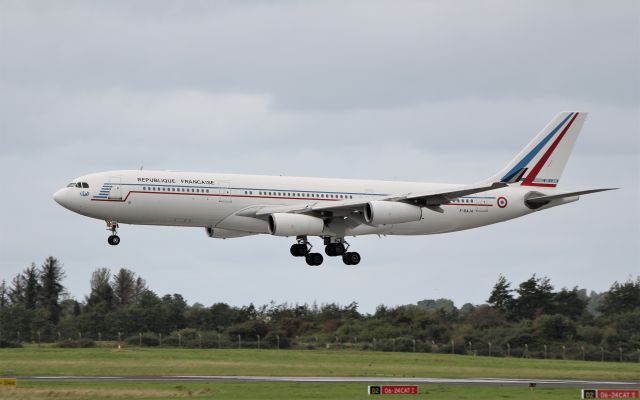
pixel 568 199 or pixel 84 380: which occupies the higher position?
pixel 568 199

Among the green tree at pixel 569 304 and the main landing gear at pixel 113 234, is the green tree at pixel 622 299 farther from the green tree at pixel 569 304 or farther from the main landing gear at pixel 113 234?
the main landing gear at pixel 113 234

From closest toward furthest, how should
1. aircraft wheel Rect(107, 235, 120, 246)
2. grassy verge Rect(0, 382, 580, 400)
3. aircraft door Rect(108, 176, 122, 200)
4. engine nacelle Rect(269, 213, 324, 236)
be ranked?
1. grassy verge Rect(0, 382, 580, 400)
2. aircraft door Rect(108, 176, 122, 200)
3. aircraft wheel Rect(107, 235, 120, 246)
4. engine nacelle Rect(269, 213, 324, 236)

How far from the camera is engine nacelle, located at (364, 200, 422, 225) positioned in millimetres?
81688

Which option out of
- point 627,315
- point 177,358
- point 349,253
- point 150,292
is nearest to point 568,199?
point 349,253

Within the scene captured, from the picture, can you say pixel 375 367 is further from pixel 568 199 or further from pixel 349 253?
pixel 568 199

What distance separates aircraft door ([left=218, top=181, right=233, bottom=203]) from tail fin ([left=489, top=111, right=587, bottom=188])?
21.3m

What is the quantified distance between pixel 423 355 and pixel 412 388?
122 ft

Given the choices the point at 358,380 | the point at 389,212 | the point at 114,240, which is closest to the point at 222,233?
the point at 114,240

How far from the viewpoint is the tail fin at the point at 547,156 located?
93250 millimetres

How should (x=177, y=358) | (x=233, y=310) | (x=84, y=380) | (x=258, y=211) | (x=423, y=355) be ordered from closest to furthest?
(x=84, y=380), (x=258, y=211), (x=177, y=358), (x=423, y=355), (x=233, y=310)

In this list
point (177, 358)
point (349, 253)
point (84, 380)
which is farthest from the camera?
point (177, 358)

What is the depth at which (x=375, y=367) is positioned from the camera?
9119 cm

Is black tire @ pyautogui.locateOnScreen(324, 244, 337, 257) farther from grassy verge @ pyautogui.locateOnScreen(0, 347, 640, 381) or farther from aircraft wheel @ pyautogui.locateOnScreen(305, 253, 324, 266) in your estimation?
grassy verge @ pyautogui.locateOnScreen(0, 347, 640, 381)

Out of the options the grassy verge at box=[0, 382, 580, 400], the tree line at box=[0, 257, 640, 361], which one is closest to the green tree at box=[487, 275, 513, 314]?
the tree line at box=[0, 257, 640, 361]
